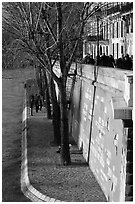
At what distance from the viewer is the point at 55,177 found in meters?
14.3

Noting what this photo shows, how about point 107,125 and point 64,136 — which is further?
point 64,136

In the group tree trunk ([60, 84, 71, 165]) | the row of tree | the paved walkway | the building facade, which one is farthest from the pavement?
the building facade

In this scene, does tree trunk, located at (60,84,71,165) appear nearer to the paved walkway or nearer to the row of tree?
the row of tree

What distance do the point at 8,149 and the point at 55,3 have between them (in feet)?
25.4

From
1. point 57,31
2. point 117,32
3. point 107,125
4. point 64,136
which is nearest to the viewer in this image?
point 107,125

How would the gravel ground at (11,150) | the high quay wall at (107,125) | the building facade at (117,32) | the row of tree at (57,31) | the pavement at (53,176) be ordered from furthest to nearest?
the building facade at (117,32), the row of tree at (57,31), the gravel ground at (11,150), the pavement at (53,176), the high quay wall at (107,125)

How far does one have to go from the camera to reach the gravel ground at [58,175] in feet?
41.3

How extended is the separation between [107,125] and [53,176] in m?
2.84

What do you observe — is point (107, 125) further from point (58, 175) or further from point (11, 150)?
point (11, 150)

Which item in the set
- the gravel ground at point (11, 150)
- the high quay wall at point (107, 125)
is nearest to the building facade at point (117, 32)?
the gravel ground at point (11, 150)

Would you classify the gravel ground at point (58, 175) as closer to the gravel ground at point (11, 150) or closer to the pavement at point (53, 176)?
the pavement at point (53, 176)

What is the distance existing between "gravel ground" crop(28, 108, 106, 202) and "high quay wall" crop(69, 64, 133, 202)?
0.33 m

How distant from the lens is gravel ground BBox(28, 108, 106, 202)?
41.3ft

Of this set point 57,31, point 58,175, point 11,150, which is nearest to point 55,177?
point 58,175
